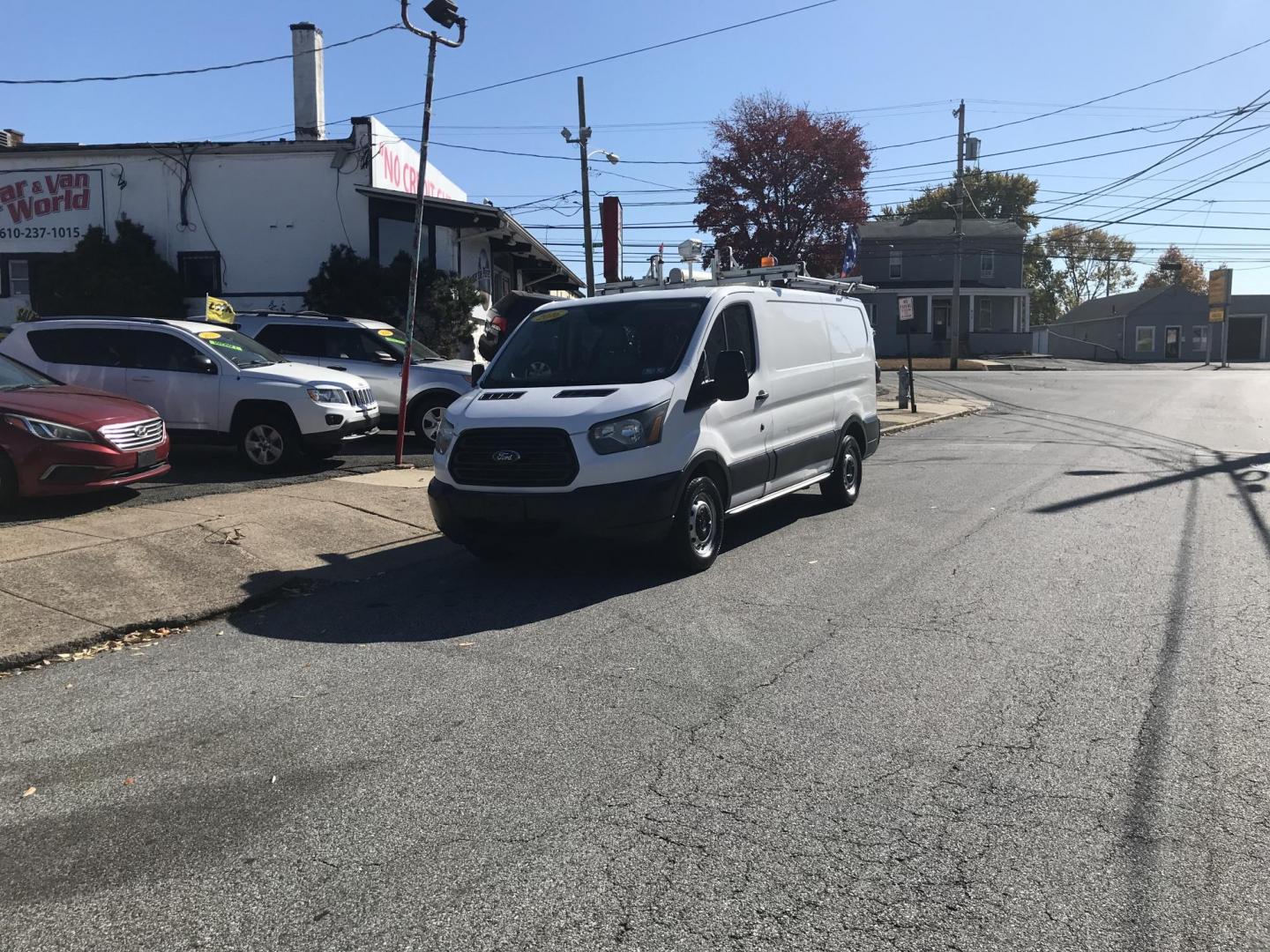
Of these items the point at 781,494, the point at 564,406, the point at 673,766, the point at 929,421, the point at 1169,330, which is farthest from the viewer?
the point at 1169,330

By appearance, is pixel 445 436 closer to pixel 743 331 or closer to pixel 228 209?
pixel 743 331

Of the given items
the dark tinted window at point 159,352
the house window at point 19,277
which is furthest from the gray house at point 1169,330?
the dark tinted window at point 159,352

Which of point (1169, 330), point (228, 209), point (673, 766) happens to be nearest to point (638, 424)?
point (673, 766)

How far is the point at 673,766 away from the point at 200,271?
19995 mm

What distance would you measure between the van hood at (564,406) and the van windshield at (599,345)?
0.84 feet

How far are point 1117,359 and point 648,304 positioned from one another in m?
64.0

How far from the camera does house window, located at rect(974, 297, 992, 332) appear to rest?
59.8 metres

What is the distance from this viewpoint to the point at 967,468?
46.4ft

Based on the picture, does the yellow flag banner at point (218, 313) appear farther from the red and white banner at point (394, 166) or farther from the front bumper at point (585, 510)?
the front bumper at point (585, 510)

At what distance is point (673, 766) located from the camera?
4363 millimetres

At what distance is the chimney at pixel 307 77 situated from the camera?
23.7m

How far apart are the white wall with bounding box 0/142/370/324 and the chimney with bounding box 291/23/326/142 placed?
3.01m

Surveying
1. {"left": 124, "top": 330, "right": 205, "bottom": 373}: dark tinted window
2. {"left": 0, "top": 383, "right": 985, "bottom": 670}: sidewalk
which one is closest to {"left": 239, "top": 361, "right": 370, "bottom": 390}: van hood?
{"left": 124, "top": 330, "right": 205, "bottom": 373}: dark tinted window

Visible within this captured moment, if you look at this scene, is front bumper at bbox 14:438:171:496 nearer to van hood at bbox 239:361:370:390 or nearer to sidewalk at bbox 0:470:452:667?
sidewalk at bbox 0:470:452:667
